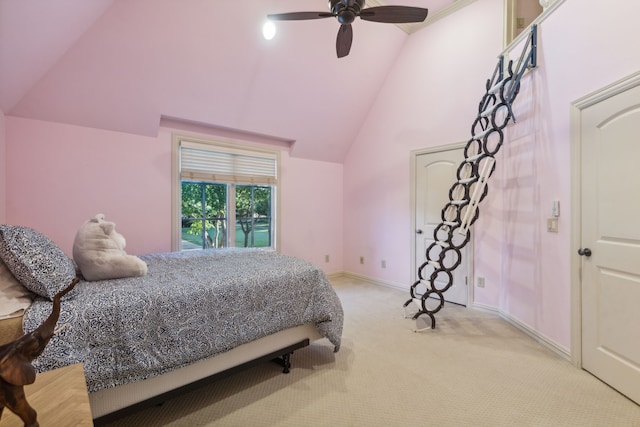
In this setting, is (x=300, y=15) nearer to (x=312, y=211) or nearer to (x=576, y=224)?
(x=576, y=224)

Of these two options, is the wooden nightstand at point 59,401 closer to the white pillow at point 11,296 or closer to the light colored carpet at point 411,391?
the white pillow at point 11,296

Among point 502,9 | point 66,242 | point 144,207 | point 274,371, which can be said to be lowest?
point 274,371

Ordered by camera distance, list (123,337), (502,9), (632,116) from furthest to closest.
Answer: (502,9) → (632,116) → (123,337)

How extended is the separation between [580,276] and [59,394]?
10.2 feet

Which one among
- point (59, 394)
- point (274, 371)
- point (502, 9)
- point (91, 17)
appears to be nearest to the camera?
point (59, 394)

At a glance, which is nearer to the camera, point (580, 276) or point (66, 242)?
point (580, 276)

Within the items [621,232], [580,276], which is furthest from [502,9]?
[580,276]

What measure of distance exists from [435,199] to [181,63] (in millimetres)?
3369

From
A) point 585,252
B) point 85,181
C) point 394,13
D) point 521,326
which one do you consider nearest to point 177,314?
point 85,181

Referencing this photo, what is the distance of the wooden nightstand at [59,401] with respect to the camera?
833 mm

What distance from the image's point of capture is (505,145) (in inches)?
125

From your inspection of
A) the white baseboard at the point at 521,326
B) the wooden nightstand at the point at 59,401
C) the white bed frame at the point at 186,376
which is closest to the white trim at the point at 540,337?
the white baseboard at the point at 521,326

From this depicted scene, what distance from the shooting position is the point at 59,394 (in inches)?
37.5

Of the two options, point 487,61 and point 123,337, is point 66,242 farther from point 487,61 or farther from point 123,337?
point 487,61
